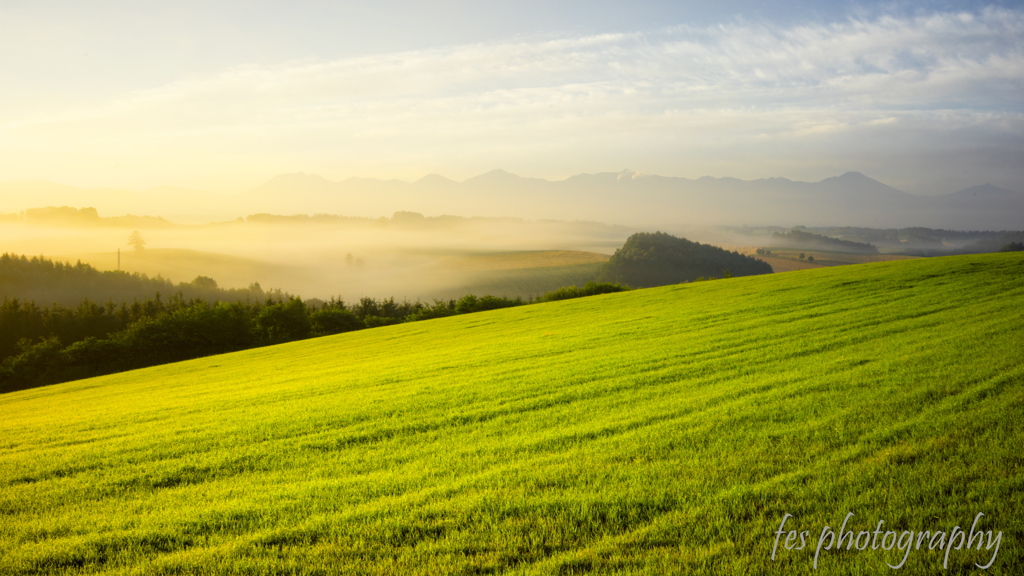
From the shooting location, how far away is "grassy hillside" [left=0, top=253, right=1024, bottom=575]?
5.11 m

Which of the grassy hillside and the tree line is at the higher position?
the grassy hillside

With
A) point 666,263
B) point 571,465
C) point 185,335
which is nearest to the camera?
point 571,465

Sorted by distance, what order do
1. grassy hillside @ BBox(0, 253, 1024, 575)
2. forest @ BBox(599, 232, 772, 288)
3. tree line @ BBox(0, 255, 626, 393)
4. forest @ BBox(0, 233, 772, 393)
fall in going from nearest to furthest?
grassy hillside @ BBox(0, 253, 1024, 575), tree line @ BBox(0, 255, 626, 393), forest @ BBox(0, 233, 772, 393), forest @ BBox(599, 232, 772, 288)

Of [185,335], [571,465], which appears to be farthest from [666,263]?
[571,465]

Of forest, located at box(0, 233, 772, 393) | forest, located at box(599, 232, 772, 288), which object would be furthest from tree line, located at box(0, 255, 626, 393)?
forest, located at box(599, 232, 772, 288)

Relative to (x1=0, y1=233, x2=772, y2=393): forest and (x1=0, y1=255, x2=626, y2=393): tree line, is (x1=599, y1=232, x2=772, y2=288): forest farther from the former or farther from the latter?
(x1=0, y1=255, x2=626, y2=393): tree line

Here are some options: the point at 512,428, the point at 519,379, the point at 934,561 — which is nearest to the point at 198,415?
the point at 519,379

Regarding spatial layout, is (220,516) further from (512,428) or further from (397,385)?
(397,385)

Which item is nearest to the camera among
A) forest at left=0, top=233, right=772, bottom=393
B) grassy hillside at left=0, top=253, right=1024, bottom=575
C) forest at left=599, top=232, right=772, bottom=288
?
grassy hillside at left=0, top=253, right=1024, bottom=575

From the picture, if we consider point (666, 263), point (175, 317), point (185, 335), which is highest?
point (666, 263)

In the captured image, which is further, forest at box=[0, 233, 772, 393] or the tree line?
forest at box=[0, 233, 772, 393]

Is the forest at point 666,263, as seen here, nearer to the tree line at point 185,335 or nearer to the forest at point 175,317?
the forest at point 175,317

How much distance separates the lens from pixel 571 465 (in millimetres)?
7070

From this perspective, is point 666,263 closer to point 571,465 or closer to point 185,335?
point 185,335
